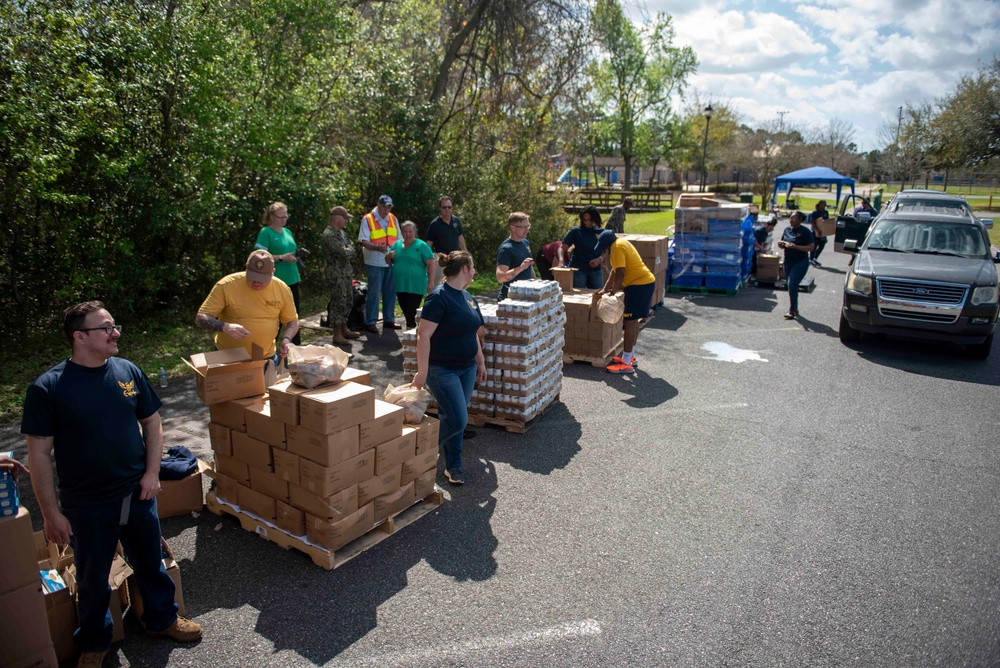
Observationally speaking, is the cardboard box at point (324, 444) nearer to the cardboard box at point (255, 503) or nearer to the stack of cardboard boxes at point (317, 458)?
the stack of cardboard boxes at point (317, 458)

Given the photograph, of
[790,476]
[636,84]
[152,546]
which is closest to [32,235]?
[152,546]

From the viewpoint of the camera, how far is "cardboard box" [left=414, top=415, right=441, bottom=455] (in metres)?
4.91

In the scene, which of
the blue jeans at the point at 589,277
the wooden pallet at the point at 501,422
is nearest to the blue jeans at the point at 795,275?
the blue jeans at the point at 589,277

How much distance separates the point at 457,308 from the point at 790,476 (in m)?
3.36

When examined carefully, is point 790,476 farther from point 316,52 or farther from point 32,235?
point 316,52

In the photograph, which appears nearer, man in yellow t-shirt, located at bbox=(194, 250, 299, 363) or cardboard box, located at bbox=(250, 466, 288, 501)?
cardboard box, located at bbox=(250, 466, 288, 501)

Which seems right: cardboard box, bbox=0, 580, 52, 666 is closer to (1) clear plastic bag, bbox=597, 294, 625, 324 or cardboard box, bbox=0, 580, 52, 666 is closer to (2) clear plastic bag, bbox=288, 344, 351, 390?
(2) clear plastic bag, bbox=288, 344, 351, 390

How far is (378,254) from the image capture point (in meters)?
9.86

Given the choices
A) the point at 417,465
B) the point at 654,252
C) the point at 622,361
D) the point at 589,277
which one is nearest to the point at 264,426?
the point at 417,465

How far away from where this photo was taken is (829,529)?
Answer: 16.1 ft

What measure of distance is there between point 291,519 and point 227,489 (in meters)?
0.73

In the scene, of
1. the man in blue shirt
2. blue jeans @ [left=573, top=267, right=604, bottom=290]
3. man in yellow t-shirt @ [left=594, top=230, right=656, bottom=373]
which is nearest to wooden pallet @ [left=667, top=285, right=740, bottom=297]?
blue jeans @ [left=573, top=267, right=604, bottom=290]

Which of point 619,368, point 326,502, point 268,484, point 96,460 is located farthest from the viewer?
point 619,368

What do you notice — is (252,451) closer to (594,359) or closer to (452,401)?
(452,401)
